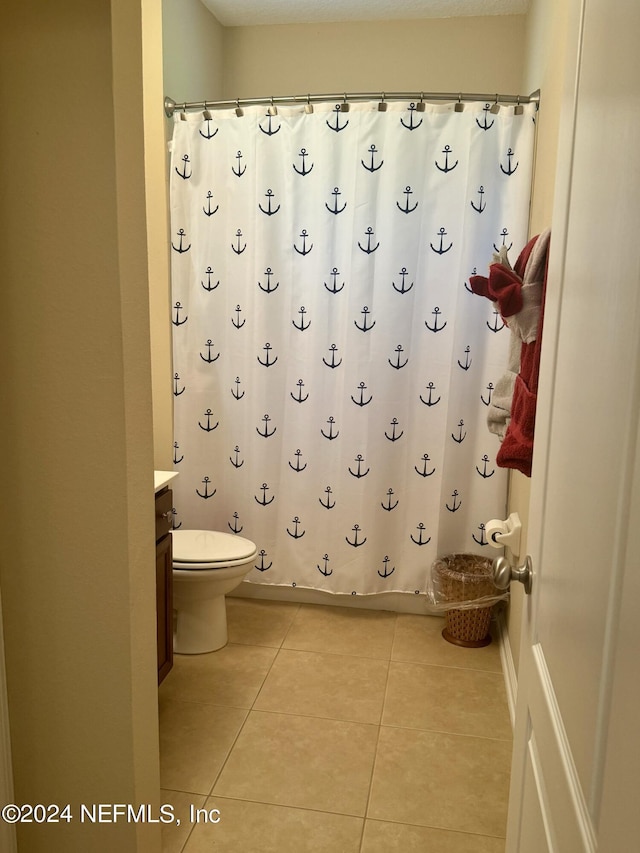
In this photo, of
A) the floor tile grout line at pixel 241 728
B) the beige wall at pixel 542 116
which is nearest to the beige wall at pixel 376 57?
the beige wall at pixel 542 116

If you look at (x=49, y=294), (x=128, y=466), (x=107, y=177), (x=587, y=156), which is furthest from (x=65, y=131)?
(x=587, y=156)

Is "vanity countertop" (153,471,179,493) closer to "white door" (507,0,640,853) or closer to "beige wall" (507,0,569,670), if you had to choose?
"beige wall" (507,0,569,670)

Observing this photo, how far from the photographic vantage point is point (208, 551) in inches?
106

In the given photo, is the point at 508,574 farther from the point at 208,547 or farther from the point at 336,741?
the point at 208,547

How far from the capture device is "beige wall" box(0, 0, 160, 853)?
1258 mm

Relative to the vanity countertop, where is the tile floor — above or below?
below

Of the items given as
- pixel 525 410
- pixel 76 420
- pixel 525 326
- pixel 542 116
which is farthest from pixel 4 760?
pixel 542 116

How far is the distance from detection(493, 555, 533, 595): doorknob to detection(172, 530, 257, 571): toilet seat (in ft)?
5.32

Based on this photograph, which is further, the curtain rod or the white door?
the curtain rod

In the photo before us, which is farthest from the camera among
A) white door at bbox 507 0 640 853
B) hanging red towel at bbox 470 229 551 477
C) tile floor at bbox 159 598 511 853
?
tile floor at bbox 159 598 511 853

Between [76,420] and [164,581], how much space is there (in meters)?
1.11

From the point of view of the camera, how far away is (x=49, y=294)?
1.31 meters

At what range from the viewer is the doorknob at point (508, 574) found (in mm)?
1145

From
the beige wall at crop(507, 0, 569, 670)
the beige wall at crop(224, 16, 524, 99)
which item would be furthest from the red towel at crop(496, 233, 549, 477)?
the beige wall at crop(224, 16, 524, 99)
